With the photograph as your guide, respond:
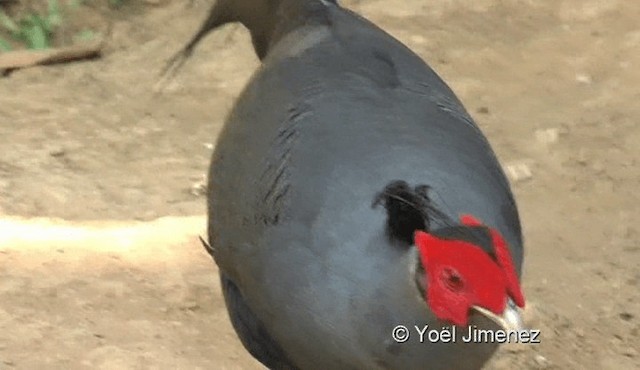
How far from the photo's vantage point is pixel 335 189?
161cm

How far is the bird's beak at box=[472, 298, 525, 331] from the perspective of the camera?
1.31 meters

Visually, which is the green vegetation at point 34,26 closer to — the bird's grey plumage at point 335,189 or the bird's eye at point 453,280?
the bird's grey plumage at point 335,189

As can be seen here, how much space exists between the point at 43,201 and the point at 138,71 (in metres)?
0.95

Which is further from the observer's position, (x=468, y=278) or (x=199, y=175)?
(x=199, y=175)

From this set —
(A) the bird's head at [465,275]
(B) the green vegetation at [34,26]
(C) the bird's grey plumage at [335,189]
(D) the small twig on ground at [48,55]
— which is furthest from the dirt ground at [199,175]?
(A) the bird's head at [465,275]

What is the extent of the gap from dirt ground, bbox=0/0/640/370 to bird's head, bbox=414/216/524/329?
1.06 meters

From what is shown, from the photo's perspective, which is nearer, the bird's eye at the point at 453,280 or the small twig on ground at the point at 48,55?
the bird's eye at the point at 453,280

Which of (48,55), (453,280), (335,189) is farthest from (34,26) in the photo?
(453,280)

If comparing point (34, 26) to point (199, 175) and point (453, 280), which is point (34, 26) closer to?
point (199, 175)

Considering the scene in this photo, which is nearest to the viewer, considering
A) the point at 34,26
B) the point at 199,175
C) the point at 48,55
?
the point at 199,175

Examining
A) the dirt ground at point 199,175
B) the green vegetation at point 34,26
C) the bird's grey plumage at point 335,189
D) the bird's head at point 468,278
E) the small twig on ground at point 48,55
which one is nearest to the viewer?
the bird's head at point 468,278

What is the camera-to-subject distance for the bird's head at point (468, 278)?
1304 mm

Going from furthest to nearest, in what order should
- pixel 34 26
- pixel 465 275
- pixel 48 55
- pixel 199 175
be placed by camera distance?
pixel 34 26
pixel 48 55
pixel 199 175
pixel 465 275

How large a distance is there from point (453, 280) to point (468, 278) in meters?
0.02
